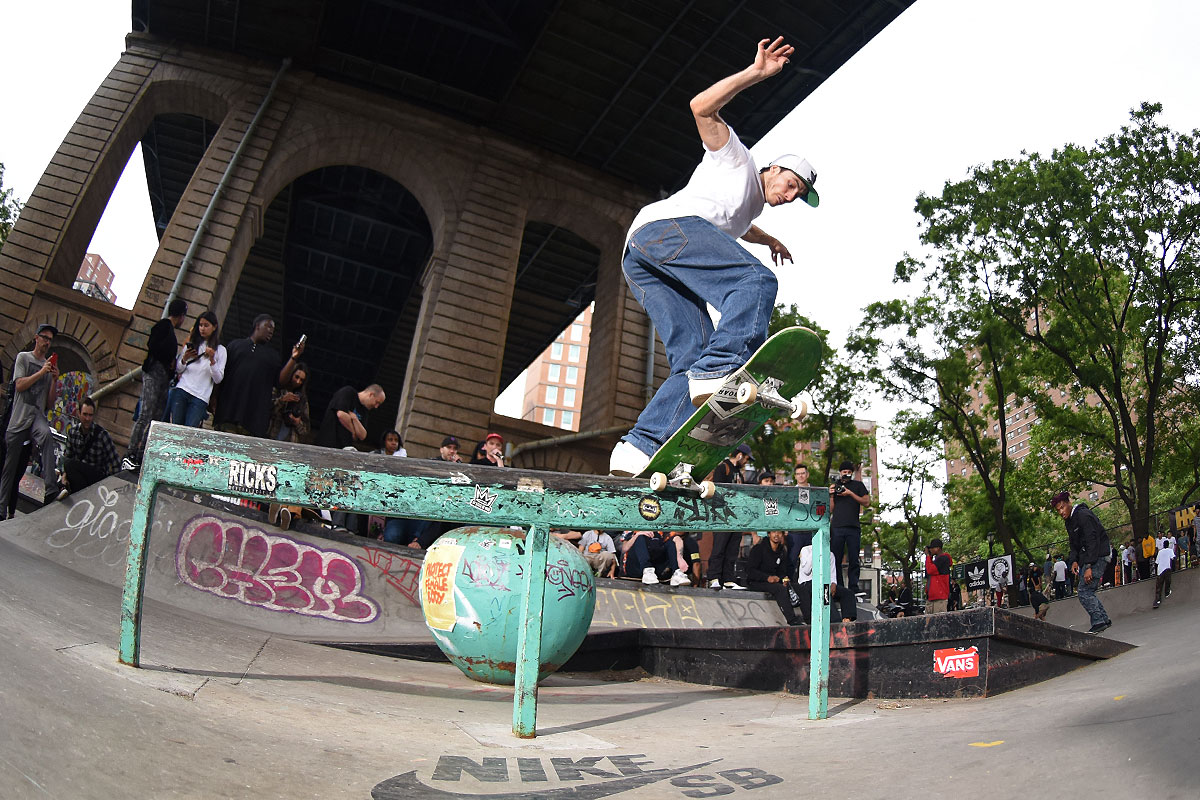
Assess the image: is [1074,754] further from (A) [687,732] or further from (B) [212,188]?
(B) [212,188]

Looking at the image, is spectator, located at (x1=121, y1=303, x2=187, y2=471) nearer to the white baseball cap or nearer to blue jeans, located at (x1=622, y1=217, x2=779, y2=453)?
blue jeans, located at (x1=622, y1=217, x2=779, y2=453)

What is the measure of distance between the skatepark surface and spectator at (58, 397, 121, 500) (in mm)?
3287

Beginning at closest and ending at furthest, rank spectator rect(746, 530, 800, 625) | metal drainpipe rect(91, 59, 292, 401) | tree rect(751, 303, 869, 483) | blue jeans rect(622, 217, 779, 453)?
blue jeans rect(622, 217, 779, 453), spectator rect(746, 530, 800, 625), metal drainpipe rect(91, 59, 292, 401), tree rect(751, 303, 869, 483)

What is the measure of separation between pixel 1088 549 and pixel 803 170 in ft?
22.4

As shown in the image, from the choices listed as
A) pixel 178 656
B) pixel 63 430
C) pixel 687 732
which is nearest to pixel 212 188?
pixel 63 430

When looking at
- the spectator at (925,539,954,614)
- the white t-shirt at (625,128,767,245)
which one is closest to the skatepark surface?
the white t-shirt at (625,128,767,245)

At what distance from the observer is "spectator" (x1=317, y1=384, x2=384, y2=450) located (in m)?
8.18

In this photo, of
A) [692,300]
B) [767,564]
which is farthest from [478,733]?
[767,564]

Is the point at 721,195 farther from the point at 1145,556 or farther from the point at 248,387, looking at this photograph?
the point at 1145,556

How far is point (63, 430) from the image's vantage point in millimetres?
9492

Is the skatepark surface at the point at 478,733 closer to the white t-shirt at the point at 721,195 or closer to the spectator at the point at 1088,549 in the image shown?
the white t-shirt at the point at 721,195

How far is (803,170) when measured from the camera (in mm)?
4711

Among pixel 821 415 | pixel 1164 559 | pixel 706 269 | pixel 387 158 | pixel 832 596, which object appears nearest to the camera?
pixel 706 269

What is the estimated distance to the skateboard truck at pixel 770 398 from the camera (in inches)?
147
